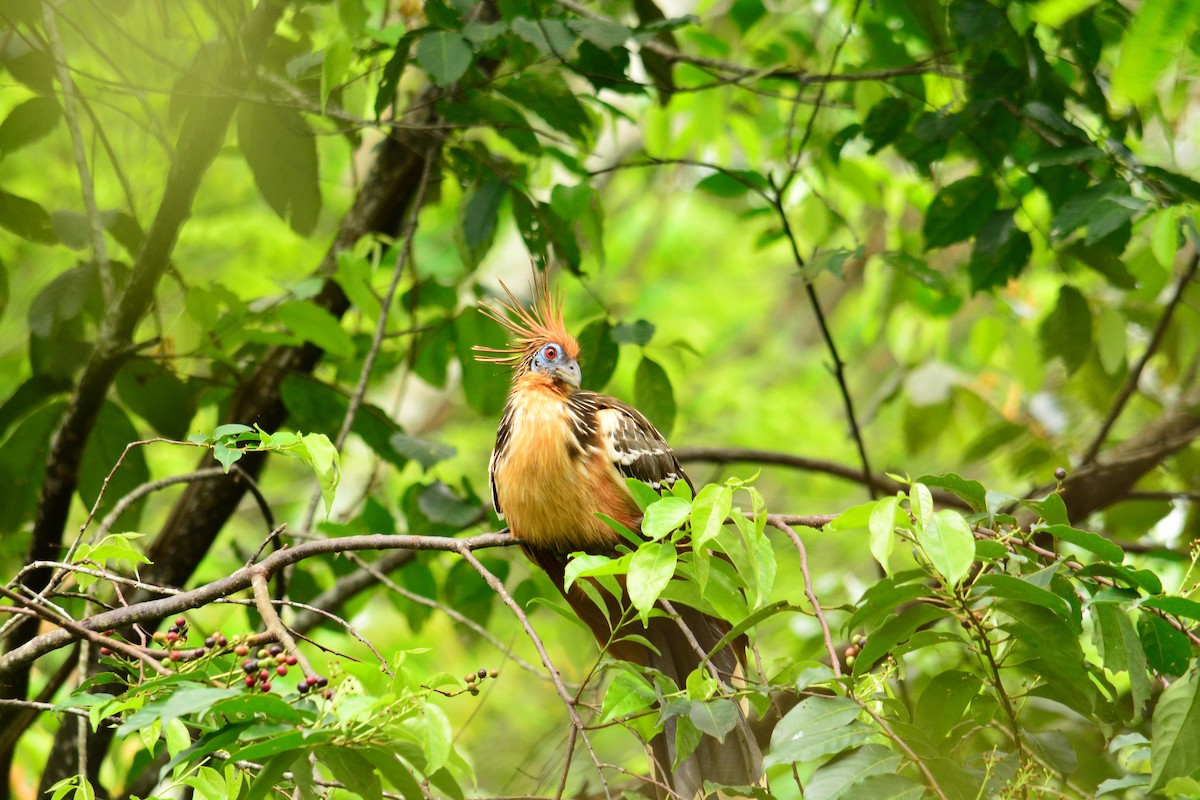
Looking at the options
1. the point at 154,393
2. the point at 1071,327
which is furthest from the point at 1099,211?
the point at 154,393

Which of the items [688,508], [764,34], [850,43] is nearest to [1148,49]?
[688,508]

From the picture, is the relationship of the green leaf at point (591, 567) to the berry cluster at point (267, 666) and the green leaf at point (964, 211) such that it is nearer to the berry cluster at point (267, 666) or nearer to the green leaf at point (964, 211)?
the berry cluster at point (267, 666)

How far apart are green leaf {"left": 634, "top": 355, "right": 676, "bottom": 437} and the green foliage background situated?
0.01 metres

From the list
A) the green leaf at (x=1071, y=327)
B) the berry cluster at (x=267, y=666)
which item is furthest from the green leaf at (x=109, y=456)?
the green leaf at (x=1071, y=327)

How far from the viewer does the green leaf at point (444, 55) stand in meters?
2.45

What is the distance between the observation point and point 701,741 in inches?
91.6

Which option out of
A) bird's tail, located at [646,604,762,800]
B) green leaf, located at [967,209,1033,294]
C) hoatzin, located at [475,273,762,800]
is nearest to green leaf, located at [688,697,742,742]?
bird's tail, located at [646,604,762,800]

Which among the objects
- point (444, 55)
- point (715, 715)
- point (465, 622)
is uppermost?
point (444, 55)

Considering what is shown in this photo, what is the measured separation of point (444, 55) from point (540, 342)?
952 mm

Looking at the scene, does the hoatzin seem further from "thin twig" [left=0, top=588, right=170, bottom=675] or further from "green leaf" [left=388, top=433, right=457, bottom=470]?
"thin twig" [left=0, top=588, right=170, bottom=675]

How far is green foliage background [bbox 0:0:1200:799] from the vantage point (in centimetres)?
151

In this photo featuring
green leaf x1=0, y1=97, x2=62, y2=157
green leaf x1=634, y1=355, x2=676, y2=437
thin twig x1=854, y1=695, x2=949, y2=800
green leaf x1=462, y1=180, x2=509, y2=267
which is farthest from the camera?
green leaf x1=634, y1=355, x2=676, y2=437

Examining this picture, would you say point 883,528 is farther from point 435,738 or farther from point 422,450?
point 422,450

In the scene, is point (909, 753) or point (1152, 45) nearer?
point (1152, 45)
